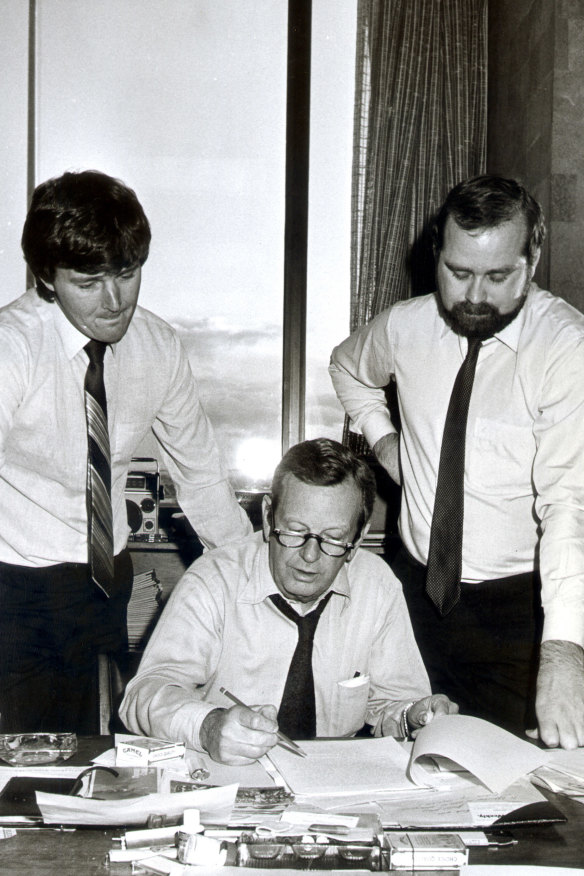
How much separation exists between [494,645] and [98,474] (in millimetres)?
945

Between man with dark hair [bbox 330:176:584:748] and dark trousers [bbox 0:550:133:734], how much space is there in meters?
0.75

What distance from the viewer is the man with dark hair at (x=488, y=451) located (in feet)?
6.15

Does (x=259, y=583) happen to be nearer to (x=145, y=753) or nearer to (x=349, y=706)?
(x=349, y=706)

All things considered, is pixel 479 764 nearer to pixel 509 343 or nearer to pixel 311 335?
pixel 509 343

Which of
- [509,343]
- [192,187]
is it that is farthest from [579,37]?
[192,187]

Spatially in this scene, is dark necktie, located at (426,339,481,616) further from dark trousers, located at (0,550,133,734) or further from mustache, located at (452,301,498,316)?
dark trousers, located at (0,550,133,734)

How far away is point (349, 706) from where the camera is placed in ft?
6.19

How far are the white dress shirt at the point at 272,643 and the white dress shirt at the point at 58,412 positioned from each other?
1.06ft

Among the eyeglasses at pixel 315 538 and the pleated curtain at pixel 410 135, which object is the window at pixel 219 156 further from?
the eyeglasses at pixel 315 538

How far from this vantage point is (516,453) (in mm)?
2018

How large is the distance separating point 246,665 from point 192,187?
10.1ft

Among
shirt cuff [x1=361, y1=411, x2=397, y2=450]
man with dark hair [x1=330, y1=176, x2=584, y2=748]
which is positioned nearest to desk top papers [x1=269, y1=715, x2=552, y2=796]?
man with dark hair [x1=330, y1=176, x2=584, y2=748]

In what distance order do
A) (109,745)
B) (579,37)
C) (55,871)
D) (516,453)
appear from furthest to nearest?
(579,37)
(516,453)
(109,745)
(55,871)

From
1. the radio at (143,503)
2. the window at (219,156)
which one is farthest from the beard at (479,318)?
the window at (219,156)
